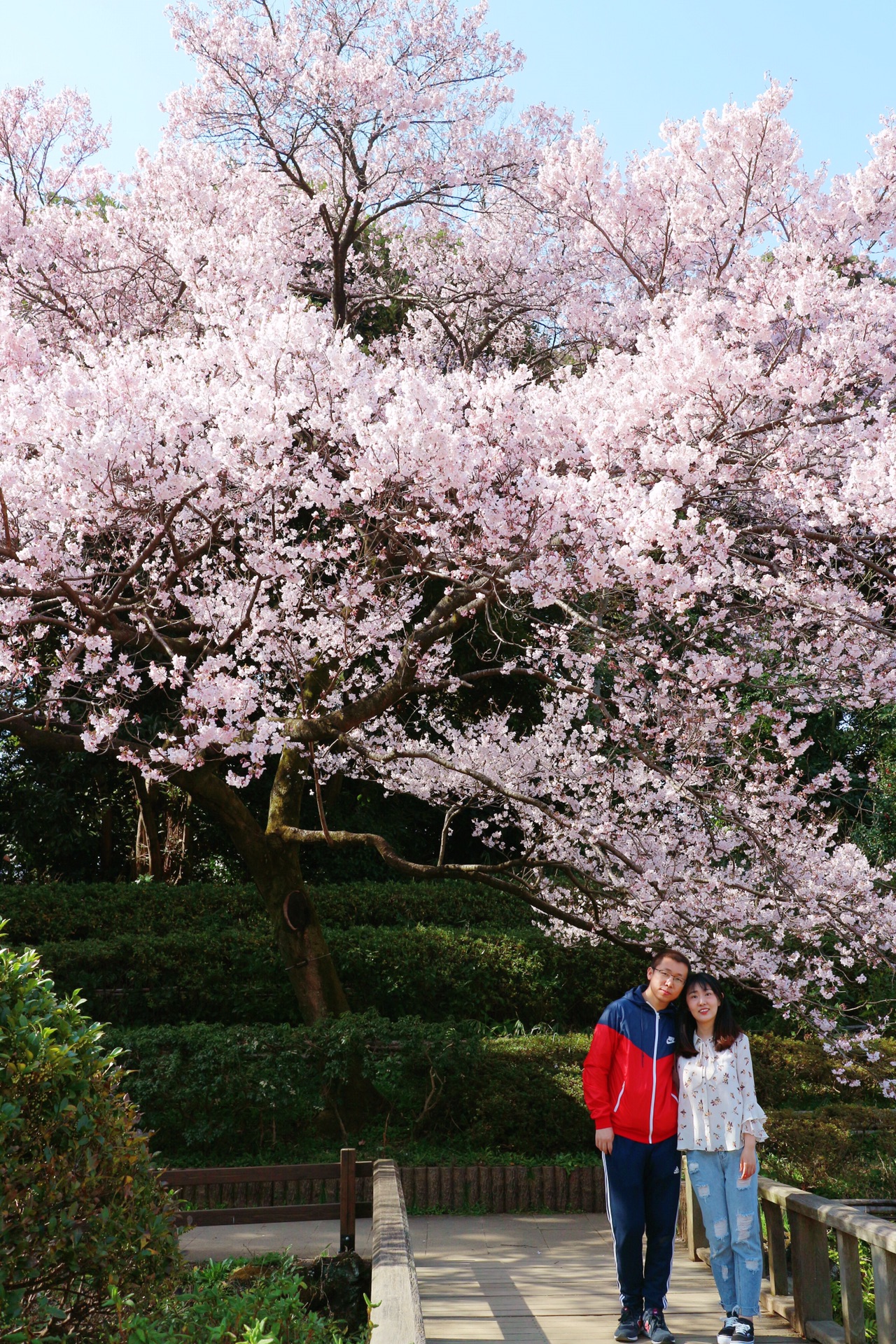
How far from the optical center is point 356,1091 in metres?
7.30

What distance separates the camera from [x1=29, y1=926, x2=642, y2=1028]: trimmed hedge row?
873 cm

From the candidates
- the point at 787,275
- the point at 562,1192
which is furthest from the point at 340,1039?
the point at 787,275

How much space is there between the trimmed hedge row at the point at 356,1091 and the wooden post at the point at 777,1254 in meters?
2.77

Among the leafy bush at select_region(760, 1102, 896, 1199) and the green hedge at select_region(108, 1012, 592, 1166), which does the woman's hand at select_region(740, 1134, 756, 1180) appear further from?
the green hedge at select_region(108, 1012, 592, 1166)

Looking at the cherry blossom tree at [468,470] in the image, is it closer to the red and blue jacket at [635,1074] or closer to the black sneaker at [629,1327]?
the red and blue jacket at [635,1074]

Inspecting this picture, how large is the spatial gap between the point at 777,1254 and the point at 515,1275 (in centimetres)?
142

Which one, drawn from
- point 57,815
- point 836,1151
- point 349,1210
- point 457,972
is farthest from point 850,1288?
point 57,815

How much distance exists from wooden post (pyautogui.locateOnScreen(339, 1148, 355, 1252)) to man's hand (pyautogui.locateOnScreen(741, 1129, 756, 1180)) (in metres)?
1.84

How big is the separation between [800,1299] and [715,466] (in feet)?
11.4

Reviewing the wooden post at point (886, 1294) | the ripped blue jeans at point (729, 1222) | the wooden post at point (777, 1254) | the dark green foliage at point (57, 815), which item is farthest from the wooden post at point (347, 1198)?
the dark green foliage at point (57, 815)

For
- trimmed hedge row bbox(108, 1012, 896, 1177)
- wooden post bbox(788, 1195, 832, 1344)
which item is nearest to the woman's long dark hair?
wooden post bbox(788, 1195, 832, 1344)

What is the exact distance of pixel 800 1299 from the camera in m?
3.81

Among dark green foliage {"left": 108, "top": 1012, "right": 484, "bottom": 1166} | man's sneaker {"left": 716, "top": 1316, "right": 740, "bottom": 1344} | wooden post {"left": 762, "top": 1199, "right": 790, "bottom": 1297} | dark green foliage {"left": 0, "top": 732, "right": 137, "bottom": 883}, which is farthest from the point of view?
dark green foliage {"left": 0, "top": 732, "right": 137, "bottom": 883}

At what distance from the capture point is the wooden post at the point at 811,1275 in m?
3.80
